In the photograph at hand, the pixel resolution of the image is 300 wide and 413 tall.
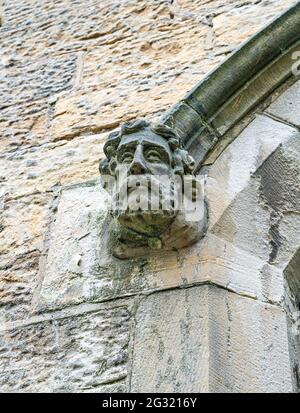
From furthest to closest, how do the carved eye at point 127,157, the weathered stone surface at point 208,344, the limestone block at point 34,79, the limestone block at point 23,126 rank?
the limestone block at point 34,79 → the limestone block at point 23,126 → the carved eye at point 127,157 → the weathered stone surface at point 208,344

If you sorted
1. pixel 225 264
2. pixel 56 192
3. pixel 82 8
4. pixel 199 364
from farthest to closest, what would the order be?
1. pixel 82 8
2. pixel 56 192
3. pixel 225 264
4. pixel 199 364

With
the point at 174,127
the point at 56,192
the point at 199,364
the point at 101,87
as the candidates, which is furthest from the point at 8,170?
the point at 199,364

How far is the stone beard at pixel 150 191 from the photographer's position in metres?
2.08

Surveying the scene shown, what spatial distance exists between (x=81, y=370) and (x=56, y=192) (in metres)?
0.69

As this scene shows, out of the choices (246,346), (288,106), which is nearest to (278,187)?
(288,106)

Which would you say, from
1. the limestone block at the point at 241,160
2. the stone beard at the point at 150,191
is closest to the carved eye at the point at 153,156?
the stone beard at the point at 150,191

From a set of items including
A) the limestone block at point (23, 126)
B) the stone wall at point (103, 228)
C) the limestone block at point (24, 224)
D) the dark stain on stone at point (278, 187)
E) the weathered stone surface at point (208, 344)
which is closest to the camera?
the weathered stone surface at point (208, 344)

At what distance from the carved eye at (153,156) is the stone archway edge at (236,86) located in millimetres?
184

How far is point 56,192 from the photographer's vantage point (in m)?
2.54

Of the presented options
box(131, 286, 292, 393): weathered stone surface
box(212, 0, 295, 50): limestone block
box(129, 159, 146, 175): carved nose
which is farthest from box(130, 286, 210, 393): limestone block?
box(212, 0, 295, 50): limestone block

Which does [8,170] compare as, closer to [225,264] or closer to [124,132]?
[124,132]

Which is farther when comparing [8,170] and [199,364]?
[8,170]

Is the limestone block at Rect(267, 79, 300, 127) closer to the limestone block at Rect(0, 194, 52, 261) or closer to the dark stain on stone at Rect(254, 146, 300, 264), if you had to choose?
the dark stain on stone at Rect(254, 146, 300, 264)

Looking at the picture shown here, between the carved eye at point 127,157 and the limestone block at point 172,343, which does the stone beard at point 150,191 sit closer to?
the carved eye at point 127,157
